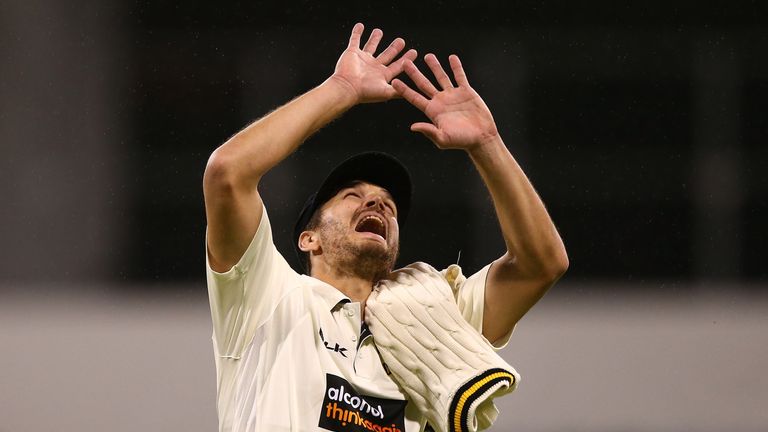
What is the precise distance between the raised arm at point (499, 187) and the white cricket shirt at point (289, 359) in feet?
0.94

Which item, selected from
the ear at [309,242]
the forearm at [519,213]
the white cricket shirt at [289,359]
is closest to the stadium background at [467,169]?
the ear at [309,242]

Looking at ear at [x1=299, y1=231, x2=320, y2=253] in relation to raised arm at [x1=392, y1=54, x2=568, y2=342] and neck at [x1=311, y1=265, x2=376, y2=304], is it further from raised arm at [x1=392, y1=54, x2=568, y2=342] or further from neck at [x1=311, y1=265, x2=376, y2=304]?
raised arm at [x1=392, y1=54, x2=568, y2=342]

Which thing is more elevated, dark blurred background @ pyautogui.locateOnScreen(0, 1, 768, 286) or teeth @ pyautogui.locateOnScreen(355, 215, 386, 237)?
dark blurred background @ pyautogui.locateOnScreen(0, 1, 768, 286)

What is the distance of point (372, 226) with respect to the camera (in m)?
2.38

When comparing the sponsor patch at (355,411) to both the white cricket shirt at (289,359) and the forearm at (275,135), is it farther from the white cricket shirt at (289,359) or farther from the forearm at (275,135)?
the forearm at (275,135)

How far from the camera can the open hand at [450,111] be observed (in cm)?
220

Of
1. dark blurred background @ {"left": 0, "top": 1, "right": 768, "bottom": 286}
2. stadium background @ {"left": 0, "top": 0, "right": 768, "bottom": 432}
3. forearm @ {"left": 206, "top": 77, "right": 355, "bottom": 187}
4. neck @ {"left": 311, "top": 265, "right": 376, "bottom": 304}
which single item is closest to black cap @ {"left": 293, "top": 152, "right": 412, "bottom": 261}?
neck @ {"left": 311, "top": 265, "right": 376, "bottom": 304}

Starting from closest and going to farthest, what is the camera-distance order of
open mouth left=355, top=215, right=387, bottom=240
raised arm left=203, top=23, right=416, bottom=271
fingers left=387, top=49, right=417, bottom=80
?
raised arm left=203, top=23, right=416, bottom=271, fingers left=387, top=49, right=417, bottom=80, open mouth left=355, top=215, right=387, bottom=240

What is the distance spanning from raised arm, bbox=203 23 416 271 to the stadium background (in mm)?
1713

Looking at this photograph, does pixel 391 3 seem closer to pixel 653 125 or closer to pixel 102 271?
pixel 653 125

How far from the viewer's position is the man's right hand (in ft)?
7.14

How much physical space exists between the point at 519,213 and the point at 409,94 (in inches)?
11.3

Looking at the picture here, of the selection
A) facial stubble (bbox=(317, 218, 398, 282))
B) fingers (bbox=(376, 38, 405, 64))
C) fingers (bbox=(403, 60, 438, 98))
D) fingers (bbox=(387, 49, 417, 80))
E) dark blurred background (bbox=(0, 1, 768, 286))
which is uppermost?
dark blurred background (bbox=(0, 1, 768, 286))

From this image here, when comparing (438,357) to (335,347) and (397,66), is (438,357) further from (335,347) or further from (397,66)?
(397,66)
